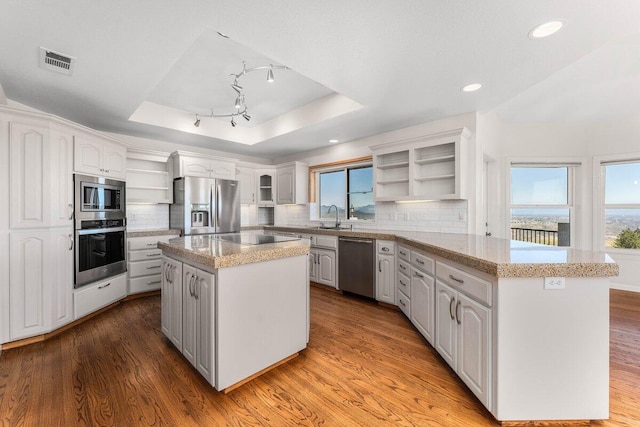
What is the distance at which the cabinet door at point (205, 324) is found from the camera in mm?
1783

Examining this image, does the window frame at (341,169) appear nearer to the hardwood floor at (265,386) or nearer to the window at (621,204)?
the hardwood floor at (265,386)

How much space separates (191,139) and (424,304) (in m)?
4.11

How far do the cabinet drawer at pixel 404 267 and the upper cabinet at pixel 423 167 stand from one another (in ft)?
3.07

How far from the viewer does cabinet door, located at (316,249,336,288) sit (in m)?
4.02

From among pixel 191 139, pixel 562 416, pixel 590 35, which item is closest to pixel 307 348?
pixel 562 416

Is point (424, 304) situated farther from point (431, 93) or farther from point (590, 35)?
point (590, 35)

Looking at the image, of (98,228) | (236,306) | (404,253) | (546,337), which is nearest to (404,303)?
(404,253)

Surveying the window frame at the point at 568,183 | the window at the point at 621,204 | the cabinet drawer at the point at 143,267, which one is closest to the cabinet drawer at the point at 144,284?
the cabinet drawer at the point at 143,267

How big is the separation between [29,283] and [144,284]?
1389mm

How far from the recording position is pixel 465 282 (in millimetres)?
1822

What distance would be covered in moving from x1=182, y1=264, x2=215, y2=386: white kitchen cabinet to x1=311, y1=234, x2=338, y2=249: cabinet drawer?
89.4 inches

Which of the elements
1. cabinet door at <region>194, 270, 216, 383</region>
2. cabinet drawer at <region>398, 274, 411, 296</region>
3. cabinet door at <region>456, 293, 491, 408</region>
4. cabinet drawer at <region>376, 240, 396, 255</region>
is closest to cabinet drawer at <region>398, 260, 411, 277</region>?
cabinet drawer at <region>398, 274, 411, 296</region>

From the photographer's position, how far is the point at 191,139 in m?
4.44

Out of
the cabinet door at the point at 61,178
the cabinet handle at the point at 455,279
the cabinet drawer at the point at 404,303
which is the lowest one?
the cabinet drawer at the point at 404,303
